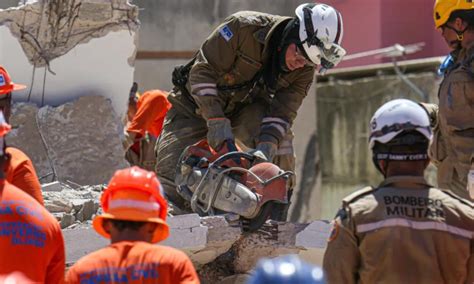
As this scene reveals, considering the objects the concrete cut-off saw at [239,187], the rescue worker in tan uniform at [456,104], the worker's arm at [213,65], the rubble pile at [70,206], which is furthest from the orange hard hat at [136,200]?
the rescue worker in tan uniform at [456,104]

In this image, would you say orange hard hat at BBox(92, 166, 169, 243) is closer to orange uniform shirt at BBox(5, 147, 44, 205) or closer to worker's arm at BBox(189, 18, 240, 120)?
orange uniform shirt at BBox(5, 147, 44, 205)

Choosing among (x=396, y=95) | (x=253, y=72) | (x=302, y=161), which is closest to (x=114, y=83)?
(x=253, y=72)

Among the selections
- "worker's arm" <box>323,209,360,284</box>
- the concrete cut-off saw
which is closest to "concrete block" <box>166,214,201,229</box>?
the concrete cut-off saw

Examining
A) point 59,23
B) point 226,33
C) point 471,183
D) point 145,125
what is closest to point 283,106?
point 226,33

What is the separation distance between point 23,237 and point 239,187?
2373mm

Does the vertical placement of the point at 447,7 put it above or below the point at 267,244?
above

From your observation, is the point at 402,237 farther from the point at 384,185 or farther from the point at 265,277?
the point at 265,277

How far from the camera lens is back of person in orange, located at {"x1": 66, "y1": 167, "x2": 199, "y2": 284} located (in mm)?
3479

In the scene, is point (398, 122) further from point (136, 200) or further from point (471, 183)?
point (471, 183)

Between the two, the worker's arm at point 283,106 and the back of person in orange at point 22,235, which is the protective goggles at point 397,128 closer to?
the back of person in orange at point 22,235

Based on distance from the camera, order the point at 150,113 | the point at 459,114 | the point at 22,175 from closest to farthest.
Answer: the point at 22,175 < the point at 459,114 < the point at 150,113

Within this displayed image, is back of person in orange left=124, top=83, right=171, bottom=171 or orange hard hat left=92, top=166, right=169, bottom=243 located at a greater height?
orange hard hat left=92, top=166, right=169, bottom=243

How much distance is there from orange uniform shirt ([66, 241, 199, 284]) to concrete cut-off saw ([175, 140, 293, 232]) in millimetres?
2559

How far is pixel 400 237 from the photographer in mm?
3723
